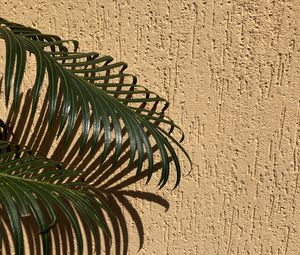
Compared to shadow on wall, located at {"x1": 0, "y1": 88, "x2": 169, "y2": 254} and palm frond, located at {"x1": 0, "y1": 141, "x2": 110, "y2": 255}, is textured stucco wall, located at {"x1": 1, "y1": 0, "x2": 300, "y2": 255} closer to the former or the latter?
shadow on wall, located at {"x1": 0, "y1": 88, "x2": 169, "y2": 254}

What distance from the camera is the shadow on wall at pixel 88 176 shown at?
1.30 meters

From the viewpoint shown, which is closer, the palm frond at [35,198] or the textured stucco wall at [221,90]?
the palm frond at [35,198]

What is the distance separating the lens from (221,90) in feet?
3.89

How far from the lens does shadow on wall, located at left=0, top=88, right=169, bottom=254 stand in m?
1.30

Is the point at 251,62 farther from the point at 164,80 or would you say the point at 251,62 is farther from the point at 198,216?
the point at 198,216

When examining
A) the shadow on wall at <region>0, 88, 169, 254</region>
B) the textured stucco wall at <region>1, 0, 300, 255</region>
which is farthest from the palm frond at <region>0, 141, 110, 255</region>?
the textured stucco wall at <region>1, 0, 300, 255</region>

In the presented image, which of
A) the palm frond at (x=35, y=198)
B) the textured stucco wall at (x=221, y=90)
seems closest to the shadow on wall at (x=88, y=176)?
the textured stucco wall at (x=221, y=90)

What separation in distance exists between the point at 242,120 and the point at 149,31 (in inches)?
12.7

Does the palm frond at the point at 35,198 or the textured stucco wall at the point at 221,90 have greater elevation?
the textured stucco wall at the point at 221,90

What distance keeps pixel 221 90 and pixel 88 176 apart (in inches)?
17.0

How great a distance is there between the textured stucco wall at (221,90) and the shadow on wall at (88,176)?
0.04 m

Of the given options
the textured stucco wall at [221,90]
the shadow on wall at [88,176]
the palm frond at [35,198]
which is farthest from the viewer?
the shadow on wall at [88,176]

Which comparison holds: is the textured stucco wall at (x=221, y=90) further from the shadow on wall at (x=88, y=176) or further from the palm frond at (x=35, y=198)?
the palm frond at (x=35, y=198)

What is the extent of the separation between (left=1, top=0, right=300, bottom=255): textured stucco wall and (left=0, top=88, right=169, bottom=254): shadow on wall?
0.04m
